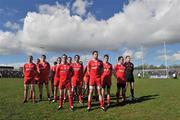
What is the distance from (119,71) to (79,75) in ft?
6.49

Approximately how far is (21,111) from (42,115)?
1.47 metres

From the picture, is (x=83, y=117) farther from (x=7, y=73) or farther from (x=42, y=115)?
(x=7, y=73)

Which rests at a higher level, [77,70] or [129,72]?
[77,70]

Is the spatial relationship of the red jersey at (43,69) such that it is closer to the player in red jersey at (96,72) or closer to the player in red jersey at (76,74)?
the player in red jersey at (76,74)

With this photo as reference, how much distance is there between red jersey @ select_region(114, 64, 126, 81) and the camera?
1642 centimetres

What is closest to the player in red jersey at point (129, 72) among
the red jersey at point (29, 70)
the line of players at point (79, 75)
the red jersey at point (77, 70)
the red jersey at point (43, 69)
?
the line of players at point (79, 75)

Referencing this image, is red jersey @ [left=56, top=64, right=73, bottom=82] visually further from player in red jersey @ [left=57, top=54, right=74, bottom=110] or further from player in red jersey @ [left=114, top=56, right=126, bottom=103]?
player in red jersey @ [left=114, top=56, right=126, bottom=103]

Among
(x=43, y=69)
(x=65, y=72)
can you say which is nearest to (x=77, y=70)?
(x=65, y=72)

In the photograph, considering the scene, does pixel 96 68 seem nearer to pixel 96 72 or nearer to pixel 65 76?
pixel 96 72

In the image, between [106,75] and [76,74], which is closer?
[106,75]

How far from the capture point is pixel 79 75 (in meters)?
16.3

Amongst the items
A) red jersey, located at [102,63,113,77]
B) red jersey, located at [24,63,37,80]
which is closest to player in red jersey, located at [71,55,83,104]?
red jersey, located at [102,63,113,77]

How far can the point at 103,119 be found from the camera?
11938mm

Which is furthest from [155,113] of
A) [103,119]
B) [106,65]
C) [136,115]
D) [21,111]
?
[21,111]
